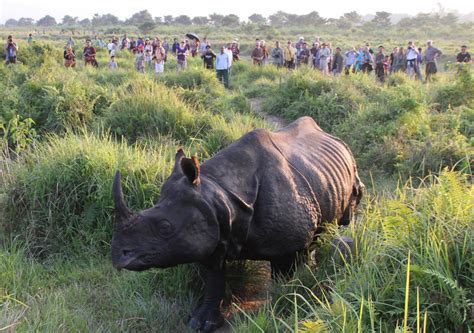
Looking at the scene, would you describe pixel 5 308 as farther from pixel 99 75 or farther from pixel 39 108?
pixel 99 75

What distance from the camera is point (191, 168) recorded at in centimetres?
387

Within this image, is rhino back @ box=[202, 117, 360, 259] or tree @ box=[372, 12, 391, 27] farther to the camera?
tree @ box=[372, 12, 391, 27]

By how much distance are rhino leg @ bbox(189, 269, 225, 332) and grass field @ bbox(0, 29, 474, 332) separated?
0.69 feet

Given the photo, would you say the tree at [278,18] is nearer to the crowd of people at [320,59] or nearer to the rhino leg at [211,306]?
the crowd of people at [320,59]

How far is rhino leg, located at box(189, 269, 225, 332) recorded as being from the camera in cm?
438

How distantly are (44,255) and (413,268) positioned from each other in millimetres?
3984

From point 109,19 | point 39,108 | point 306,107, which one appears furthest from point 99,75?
point 109,19

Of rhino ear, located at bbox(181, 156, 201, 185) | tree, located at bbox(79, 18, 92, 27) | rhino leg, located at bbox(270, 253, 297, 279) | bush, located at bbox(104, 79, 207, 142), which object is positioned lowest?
tree, located at bbox(79, 18, 92, 27)

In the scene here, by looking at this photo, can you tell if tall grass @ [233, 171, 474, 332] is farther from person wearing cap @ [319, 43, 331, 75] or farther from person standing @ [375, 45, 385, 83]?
person wearing cap @ [319, 43, 331, 75]

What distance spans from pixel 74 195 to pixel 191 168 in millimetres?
2661

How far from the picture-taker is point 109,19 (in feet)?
318

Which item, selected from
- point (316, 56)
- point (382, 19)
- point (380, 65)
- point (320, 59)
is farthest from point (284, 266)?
point (382, 19)

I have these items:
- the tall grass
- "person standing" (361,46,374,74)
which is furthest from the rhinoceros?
"person standing" (361,46,374,74)

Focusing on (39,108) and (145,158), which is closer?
(145,158)
